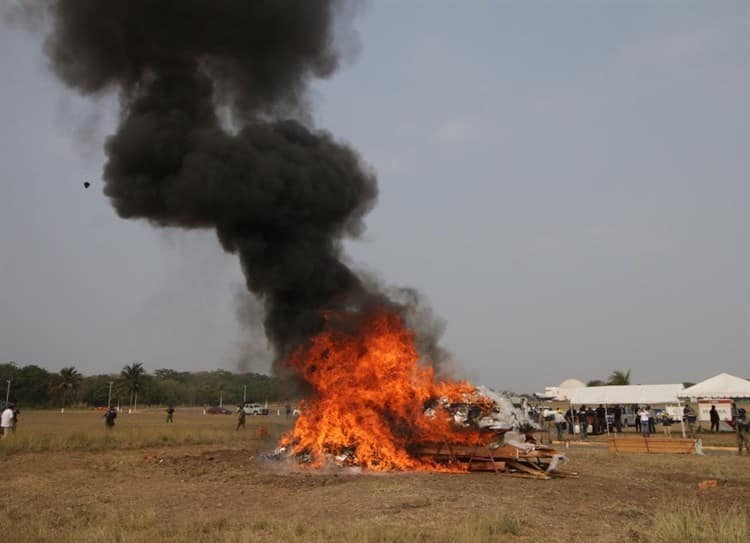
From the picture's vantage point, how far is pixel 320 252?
19.3 meters

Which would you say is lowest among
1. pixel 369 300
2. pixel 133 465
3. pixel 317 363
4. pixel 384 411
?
pixel 133 465

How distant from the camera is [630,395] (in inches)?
1371

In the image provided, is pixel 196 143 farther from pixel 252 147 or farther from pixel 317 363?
pixel 317 363

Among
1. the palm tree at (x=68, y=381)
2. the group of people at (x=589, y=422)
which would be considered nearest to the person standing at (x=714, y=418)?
the group of people at (x=589, y=422)

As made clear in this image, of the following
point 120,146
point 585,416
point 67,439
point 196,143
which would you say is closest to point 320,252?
point 196,143

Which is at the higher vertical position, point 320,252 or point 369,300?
point 320,252

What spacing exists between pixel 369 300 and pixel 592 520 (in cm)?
1068

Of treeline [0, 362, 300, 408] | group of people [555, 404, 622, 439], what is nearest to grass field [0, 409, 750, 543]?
group of people [555, 404, 622, 439]

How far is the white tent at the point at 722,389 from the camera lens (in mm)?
30878

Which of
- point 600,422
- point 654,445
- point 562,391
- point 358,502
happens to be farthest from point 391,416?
point 562,391

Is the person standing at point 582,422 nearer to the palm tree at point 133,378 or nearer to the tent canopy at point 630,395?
the tent canopy at point 630,395

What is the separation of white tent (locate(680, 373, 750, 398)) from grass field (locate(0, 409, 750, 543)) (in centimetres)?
1392

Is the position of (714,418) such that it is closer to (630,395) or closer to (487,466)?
(630,395)

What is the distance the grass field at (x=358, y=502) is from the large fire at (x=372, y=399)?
1132mm
